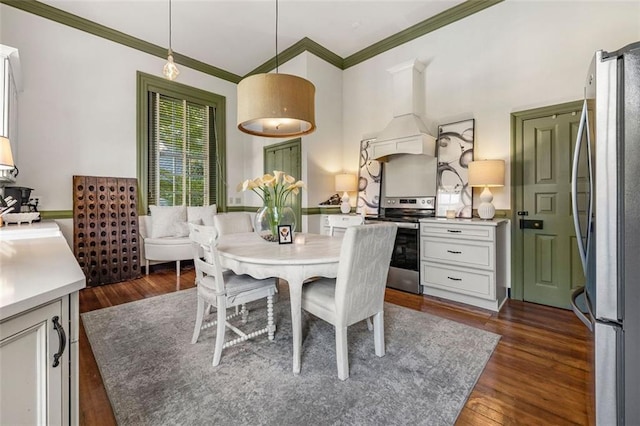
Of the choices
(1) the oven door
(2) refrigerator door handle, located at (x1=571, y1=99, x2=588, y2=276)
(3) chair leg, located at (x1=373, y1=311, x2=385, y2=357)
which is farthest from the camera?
(1) the oven door

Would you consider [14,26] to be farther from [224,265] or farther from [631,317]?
[631,317]

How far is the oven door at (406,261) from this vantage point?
3326mm

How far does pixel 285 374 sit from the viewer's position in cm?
179

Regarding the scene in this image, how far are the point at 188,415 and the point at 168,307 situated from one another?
1.68m

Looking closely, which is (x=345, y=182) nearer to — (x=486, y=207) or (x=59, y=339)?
(x=486, y=207)

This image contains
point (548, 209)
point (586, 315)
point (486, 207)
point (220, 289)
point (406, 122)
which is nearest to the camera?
point (586, 315)

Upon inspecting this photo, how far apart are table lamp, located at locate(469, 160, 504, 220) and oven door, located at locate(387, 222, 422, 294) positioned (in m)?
0.70

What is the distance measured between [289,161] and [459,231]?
2.75 metres

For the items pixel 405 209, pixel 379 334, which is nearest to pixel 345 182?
pixel 405 209

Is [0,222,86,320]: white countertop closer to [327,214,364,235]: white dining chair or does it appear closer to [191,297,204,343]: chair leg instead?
[191,297,204,343]: chair leg

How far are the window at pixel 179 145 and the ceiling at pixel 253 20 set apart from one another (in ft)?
2.30

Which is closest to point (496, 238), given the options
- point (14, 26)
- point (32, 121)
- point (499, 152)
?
point (499, 152)

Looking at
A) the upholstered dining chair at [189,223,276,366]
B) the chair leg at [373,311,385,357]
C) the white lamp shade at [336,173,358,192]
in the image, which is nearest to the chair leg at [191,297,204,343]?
the upholstered dining chair at [189,223,276,366]

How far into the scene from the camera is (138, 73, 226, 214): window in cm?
428
